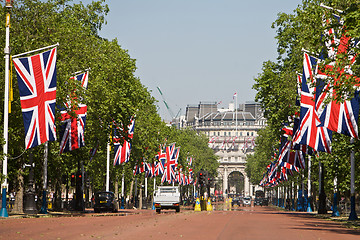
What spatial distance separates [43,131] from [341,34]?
13246 mm

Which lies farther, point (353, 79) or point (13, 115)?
point (13, 115)

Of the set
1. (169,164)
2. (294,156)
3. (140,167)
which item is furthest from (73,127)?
Result: (169,164)

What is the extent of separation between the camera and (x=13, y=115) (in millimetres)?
39438

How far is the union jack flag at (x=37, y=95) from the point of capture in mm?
31828

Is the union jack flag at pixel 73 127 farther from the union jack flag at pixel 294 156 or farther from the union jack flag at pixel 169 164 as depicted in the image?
the union jack flag at pixel 169 164

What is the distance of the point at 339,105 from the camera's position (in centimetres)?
2800

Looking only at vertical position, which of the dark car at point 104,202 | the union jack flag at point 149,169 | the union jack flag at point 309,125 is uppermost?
the union jack flag at point 309,125

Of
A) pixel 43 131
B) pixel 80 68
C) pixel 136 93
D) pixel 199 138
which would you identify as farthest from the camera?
pixel 199 138

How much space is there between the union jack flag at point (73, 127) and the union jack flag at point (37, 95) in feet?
23.2

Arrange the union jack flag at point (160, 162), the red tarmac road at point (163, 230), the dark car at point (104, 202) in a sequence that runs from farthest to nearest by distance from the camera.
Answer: the union jack flag at point (160, 162), the dark car at point (104, 202), the red tarmac road at point (163, 230)

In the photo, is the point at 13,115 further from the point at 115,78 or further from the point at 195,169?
the point at 195,169

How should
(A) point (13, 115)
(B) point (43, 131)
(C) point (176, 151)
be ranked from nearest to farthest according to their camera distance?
1. (B) point (43, 131)
2. (A) point (13, 115)
3. (C) point (176, 151)

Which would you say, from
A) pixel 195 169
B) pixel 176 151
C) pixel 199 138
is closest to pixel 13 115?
pixel 176 151

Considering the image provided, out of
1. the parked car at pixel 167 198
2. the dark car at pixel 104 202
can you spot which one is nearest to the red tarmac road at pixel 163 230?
the dark car at pixel 104 202
